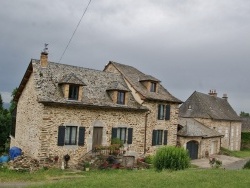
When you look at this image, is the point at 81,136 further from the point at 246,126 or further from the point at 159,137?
the point at 246,126

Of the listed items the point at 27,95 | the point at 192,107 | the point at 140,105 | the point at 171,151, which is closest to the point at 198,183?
the point at 171,151

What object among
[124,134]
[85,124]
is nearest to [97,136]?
[85,124]

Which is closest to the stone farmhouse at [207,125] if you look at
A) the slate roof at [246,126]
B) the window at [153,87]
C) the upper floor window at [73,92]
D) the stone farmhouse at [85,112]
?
the stone farmhouse at [85,112]

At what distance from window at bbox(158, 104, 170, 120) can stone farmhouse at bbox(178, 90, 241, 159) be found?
3627 mm

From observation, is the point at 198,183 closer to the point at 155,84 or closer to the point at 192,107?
the point at 155,84

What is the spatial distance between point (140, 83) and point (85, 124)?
334 inches

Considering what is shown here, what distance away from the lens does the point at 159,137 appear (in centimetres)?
3014

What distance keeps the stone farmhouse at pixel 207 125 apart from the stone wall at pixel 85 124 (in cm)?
694

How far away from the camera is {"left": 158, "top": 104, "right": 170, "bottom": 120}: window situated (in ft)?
97.7

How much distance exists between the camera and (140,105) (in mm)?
28172

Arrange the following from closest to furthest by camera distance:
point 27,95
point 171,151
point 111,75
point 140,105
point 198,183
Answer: point 198,183 < point 171,151 < point 27,95 < point 140,105 < point 111,75

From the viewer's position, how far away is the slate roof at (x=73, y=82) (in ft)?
76.1

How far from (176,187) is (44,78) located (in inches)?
579

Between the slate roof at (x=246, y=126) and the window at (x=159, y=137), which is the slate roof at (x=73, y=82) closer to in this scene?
the window at (x=159, y=137)
